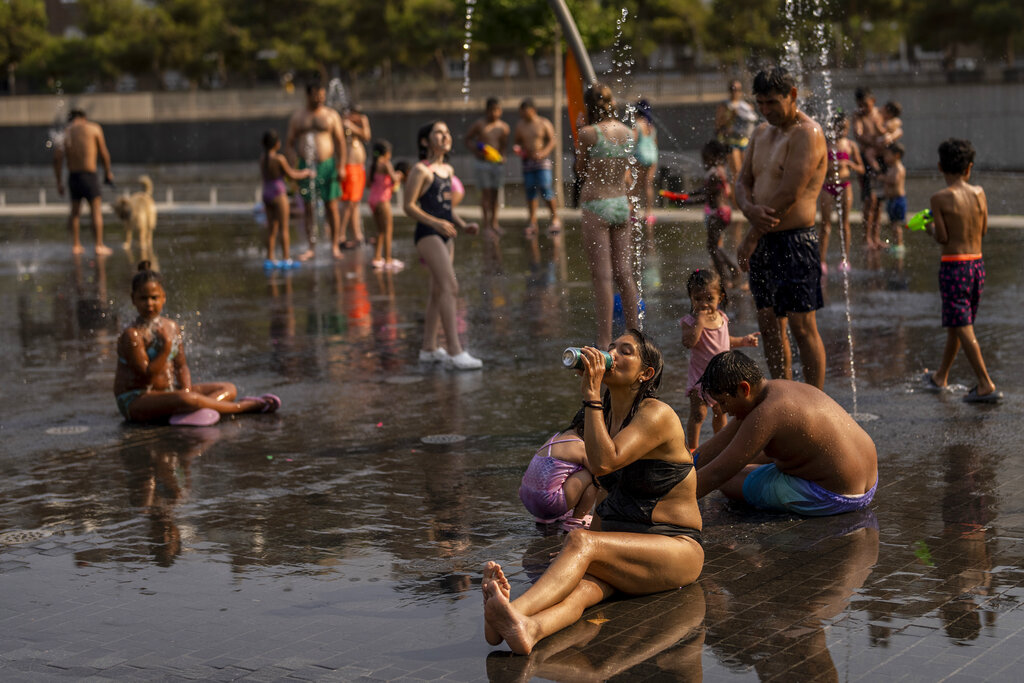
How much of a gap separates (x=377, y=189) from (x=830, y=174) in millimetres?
5546

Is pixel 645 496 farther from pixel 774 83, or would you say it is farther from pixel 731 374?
pixel 774 83

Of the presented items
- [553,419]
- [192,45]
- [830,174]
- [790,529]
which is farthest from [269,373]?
[192,45]

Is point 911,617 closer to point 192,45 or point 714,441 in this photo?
point 714,441

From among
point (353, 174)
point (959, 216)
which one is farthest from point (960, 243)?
point (353, 174)

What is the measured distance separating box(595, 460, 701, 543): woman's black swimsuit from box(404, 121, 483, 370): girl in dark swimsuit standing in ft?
17.0

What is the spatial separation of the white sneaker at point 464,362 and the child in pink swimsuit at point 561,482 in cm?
423

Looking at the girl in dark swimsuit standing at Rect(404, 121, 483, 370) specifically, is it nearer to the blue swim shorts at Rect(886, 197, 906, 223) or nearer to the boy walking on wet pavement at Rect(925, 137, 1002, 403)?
the boy walking on wet pavement at Rect(925, 137, 1002, 403)

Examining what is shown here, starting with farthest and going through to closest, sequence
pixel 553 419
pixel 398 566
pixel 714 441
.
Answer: pixel 553 419 < pixel 714 441 < pixel 398 566

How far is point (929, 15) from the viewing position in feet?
160

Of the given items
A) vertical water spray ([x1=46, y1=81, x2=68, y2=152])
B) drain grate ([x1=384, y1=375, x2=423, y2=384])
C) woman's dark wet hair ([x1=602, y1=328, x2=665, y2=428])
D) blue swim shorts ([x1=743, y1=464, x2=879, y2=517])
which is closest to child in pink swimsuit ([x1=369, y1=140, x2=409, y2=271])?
drain grate ([x1=384, y1=375, x2=423, y2=384])

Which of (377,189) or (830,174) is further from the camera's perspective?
(377,189)

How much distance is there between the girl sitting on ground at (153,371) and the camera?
29.4 feet

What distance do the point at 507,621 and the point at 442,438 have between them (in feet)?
12.0

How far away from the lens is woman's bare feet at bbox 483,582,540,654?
→ 15.7 feet
